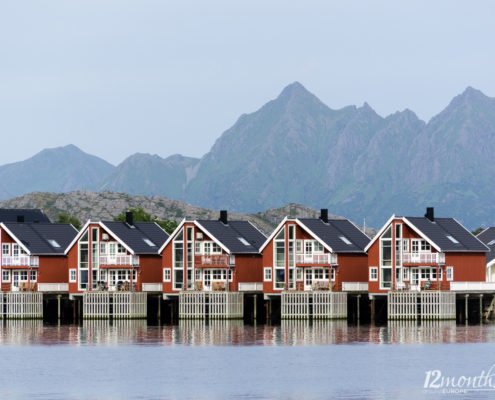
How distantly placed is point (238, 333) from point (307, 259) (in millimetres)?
18241

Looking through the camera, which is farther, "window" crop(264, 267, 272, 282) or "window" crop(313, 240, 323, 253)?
"window" crop(264, 267, 272, 282)

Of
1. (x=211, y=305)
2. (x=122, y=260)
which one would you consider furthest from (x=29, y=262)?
(x=211, y=305)

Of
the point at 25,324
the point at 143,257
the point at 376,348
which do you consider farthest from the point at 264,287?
the point at 376,348

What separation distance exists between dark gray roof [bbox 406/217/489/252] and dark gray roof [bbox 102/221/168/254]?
2538 centimetres

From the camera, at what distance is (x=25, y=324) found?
10975 cm

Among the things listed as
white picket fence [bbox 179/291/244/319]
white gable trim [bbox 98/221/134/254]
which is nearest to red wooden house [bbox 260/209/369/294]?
white picket fence [bbox 179/291/244/319]

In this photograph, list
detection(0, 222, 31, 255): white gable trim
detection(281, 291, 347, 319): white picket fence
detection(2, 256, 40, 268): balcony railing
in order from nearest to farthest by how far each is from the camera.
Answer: detection(281, 291, 347, 319): white picket fence → detection(0, 222, 31, 255): white gable trim → detection(2, 256, 40, 268): balcony railing

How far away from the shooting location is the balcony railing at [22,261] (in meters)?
118

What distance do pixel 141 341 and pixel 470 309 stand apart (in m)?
38.0

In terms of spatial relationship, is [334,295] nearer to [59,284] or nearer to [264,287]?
[264,287]

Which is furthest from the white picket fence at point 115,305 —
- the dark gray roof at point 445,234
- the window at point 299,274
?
the dark gray roof at point 445,234

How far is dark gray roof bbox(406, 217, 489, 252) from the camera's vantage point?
10512 cm

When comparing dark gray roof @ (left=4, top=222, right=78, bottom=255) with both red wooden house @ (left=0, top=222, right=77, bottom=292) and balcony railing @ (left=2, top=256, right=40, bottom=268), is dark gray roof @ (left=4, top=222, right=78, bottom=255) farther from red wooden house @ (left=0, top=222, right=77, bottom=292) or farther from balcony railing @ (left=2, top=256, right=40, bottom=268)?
balcony railing @ (left=2, top=256, right=40, bottom=268)

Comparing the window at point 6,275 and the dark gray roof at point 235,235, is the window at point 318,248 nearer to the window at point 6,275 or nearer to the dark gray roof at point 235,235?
the dark gray roof at point 235,235
